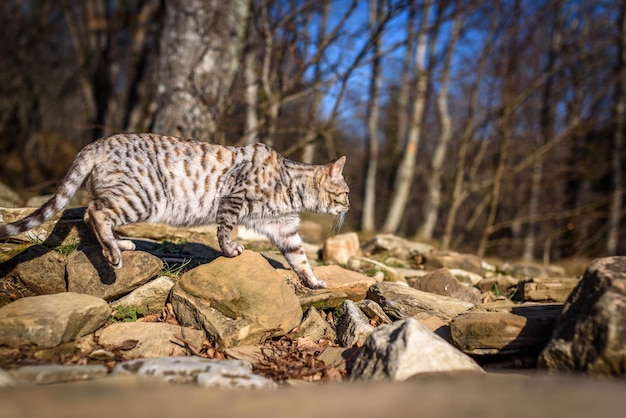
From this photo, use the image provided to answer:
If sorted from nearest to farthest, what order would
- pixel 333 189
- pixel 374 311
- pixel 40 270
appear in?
pixel 40 270 → pixel 374 311 → pixel 333 189

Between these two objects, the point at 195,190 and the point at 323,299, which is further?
the point at 195,190

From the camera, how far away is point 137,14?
14062mm

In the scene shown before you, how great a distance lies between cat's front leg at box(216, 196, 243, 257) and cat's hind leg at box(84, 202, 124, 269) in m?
0.90

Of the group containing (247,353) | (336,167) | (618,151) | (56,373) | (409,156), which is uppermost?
(618,151)

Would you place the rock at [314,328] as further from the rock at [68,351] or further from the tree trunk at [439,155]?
the tree trunk at [439,155]

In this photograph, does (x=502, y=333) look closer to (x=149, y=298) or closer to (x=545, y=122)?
(x=149, y=298)

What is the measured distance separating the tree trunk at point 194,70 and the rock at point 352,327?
14.4ft

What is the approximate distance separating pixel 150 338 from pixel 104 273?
886 mm

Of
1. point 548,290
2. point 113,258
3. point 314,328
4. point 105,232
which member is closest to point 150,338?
point 113,258

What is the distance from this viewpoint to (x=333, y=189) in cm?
530

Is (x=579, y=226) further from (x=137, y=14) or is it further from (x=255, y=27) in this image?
(x=137, y=14)

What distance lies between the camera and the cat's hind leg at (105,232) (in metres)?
3.98

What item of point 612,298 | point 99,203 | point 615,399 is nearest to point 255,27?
point 99,203

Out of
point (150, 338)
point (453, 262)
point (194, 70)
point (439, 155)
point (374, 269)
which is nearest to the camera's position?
point (150, 338)
